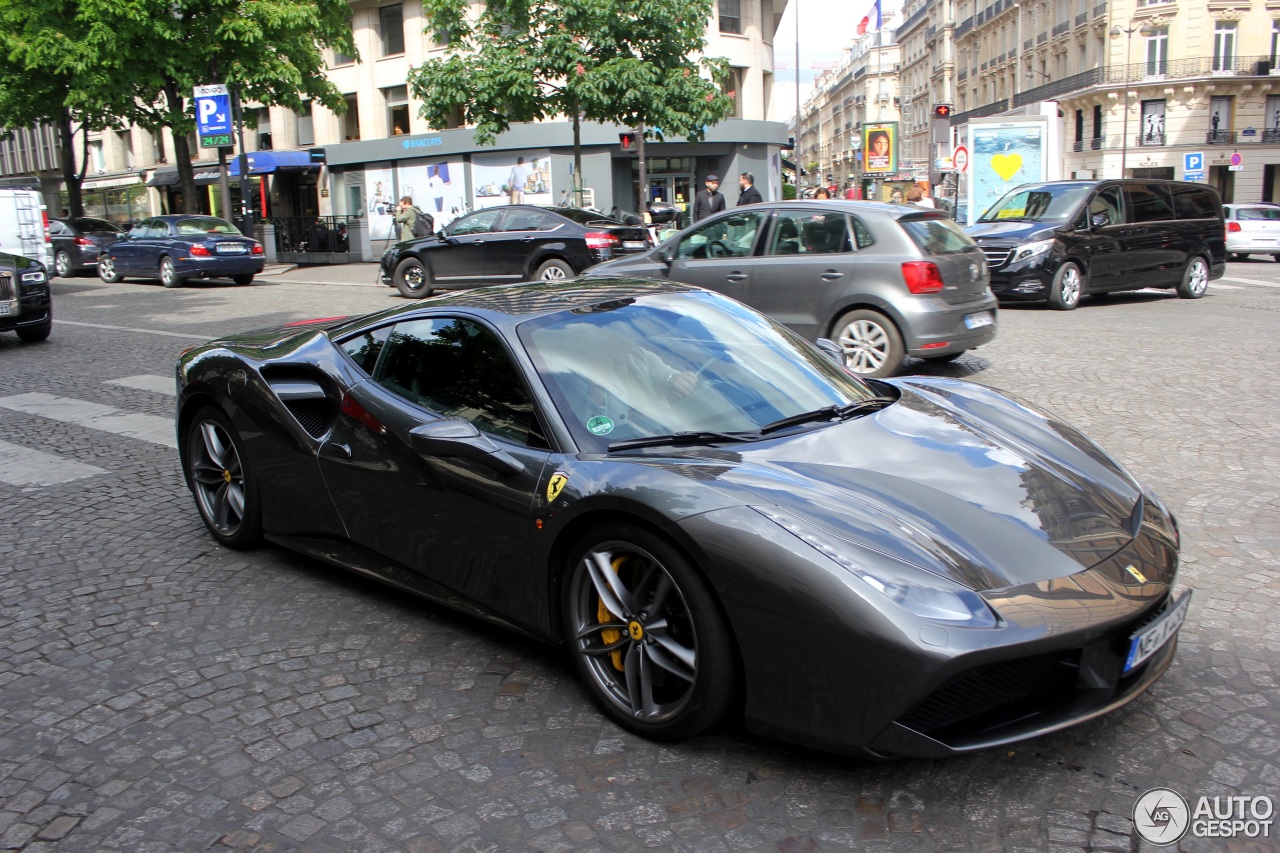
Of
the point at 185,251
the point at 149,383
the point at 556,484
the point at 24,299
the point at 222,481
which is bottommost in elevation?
the point at 149,383

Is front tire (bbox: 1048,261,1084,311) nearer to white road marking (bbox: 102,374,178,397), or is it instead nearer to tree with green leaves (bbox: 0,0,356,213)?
white road marking (bbox: 102,374,178,397)

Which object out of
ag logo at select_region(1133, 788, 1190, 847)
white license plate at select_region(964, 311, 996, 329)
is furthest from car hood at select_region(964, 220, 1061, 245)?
ag logo at select_region(1133, 788, 1190, 847)

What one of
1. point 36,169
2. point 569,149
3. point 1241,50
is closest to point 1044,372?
point 569,149

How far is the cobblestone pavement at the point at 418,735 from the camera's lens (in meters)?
2.63

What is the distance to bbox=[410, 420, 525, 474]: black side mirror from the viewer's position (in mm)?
3369

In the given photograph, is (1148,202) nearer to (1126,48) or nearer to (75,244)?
(75,244)

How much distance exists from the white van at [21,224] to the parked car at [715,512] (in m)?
20.9

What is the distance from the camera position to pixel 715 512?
281cm

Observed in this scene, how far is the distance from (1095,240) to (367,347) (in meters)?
12.4

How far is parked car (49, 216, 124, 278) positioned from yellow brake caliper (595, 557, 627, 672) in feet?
87.1

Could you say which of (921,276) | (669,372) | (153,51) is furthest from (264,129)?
(669,372)

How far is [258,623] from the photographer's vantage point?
406 cm

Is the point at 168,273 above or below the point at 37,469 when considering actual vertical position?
above

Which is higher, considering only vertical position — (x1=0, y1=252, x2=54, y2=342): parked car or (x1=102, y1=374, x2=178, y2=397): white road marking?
(x1=0, y1=252, x2=54, y2=342): parked car
